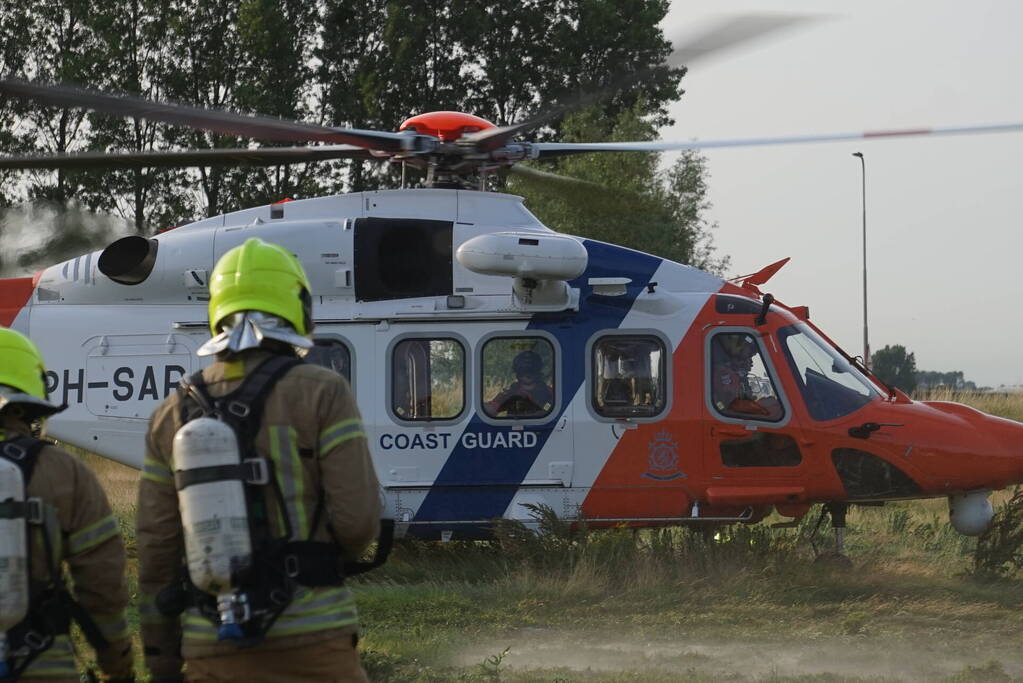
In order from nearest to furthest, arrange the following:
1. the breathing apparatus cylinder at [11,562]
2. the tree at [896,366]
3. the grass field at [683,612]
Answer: the breathing apparatus cylinder at [11,562] → the grass field at [683,612] → the tree at [896,366]

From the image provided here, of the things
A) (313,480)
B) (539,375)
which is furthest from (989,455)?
(313,480)

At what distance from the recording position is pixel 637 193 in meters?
30.0

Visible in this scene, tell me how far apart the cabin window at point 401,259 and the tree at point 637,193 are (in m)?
18.3

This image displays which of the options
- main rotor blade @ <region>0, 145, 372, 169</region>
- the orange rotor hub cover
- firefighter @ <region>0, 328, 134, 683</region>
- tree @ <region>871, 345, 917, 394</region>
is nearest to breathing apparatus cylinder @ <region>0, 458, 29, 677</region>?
firefighter @ <region>0, 328, 134, 683</region>

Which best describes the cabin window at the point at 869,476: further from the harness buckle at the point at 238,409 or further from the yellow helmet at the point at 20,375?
the harness buckle at the point at 238,409

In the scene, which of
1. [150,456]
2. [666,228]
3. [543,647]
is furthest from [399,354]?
[666,228]

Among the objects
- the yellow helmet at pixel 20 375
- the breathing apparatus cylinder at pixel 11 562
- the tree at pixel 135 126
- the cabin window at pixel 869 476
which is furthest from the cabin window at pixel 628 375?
the tree at pixel 135 126

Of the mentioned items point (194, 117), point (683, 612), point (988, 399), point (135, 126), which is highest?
point (135, 126)

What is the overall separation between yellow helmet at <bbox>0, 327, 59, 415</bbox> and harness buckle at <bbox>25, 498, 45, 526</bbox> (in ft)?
1.17

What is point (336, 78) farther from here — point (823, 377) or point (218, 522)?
point (218, 522)

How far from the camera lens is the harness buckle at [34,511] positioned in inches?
160

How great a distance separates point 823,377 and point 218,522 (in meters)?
7.86

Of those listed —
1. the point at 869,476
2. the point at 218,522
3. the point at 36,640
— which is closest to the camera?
the point at 218,522

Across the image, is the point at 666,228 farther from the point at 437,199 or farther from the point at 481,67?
the point at 437,199
